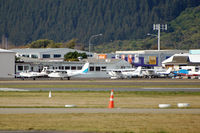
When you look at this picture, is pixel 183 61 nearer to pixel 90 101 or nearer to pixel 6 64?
pixel 6 64

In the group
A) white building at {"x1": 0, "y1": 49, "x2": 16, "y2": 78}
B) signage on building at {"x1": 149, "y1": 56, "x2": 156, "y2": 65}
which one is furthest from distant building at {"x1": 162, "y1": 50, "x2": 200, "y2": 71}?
white building at {"x1": 0, "y1": 49, "x2": 16, "y2": 78}

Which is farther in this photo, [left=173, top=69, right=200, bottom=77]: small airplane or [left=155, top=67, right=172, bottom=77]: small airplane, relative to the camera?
[left=155, top=67, right=172, bottom=77]: small airplane

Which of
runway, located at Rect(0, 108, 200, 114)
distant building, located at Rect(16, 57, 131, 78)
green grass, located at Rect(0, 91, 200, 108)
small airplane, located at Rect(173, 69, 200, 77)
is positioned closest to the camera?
runway, located at Rect(0, 108, 200, 114)

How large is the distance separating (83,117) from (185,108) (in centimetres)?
802

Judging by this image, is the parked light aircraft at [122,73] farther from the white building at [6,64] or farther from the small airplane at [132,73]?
the white building at [6,64]

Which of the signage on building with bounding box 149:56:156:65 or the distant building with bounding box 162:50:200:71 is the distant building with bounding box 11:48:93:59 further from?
the distant building with bounding box 162:50:200:71

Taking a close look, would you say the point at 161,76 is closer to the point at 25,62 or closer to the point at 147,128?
the point at 25,62

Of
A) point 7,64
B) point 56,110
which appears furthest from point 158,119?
point 7,64

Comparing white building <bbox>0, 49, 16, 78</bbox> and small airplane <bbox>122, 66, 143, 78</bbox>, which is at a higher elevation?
white building <bbox>0, 49, 16, 78</bbox>

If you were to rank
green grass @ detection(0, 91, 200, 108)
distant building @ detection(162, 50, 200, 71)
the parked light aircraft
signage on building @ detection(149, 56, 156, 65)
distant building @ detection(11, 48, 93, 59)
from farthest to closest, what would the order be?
distant building @ detection(11, 48, 93, 59) < signage on building @ detection(149, 56, 156, 65) < distant building @ detection(162, 50, 200, 71) < the parked light aircraft < green grass @ detection(0, 91, 200, 108)

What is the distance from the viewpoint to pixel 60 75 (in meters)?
89.2

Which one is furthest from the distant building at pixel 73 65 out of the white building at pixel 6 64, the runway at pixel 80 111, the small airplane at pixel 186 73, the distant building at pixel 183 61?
the runway at pixel 80 111

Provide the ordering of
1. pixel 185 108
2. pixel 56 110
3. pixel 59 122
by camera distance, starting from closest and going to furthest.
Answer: pixel 59 122
pixel 56 110
pixel 185 108

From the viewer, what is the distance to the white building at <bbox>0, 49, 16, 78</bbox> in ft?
326
